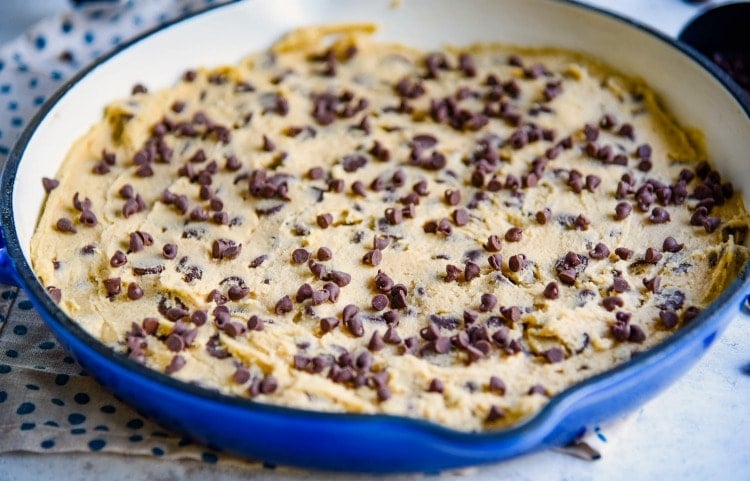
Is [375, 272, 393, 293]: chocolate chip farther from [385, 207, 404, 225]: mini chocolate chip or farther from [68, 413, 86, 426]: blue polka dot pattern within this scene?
[68, 413, 86, 426]: blue polka dot pattern

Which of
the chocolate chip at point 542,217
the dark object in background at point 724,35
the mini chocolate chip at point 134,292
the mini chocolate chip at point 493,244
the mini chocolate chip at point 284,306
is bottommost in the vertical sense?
the mini chocolate chip at point 134,292

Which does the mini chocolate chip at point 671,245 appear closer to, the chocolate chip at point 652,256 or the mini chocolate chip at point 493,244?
the chocolate chip at point 652,256

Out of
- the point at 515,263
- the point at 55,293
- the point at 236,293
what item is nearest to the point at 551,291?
the point at 515,263

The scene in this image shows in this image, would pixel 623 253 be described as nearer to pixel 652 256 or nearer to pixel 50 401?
pixel 652 256

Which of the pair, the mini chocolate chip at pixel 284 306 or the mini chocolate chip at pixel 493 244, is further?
the mini chocolate chip at pixel 493 244

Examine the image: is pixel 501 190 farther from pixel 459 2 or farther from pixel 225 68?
pixel 225 68

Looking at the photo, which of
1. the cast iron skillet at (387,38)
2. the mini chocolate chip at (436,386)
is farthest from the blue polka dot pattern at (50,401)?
the mini chocolate chip at (436,386)
